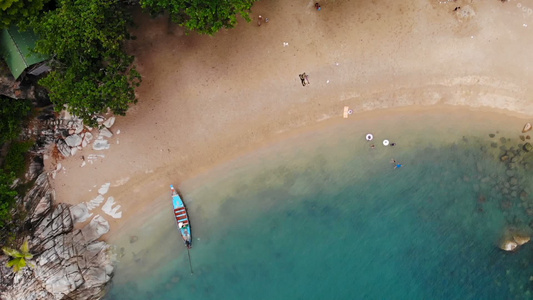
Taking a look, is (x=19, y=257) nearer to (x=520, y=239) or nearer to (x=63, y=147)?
(x=63, y=147)

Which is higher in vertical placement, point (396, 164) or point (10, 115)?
point (396, 164)

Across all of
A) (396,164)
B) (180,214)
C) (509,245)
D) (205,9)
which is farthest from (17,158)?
(509,245)

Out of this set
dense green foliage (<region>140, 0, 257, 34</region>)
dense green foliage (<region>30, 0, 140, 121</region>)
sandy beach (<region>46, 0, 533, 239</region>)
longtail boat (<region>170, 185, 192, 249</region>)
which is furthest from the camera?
longtail boat (<region>170, 185, 192, 249</region>)

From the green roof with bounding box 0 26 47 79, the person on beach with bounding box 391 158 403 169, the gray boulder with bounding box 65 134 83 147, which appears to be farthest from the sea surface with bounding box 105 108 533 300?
the green roof with bounding box 0 26 47 79

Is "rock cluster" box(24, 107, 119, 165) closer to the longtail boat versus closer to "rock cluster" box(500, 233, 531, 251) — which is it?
the longtail boat

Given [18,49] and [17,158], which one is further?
[17,158]

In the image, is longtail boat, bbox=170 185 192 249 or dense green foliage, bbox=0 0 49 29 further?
longtail boat, bbox=170 185 192 249
